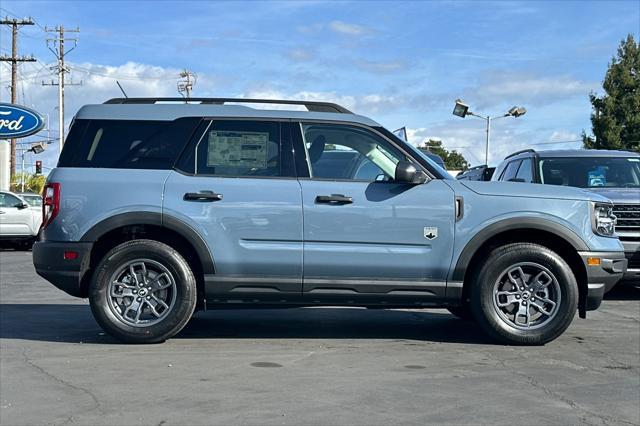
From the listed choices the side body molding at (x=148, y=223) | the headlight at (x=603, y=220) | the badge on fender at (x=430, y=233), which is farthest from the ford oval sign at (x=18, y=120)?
the headlight at (x=603, y=220)

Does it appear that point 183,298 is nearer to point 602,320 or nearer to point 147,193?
point 147,193

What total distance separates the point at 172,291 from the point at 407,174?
2301mm

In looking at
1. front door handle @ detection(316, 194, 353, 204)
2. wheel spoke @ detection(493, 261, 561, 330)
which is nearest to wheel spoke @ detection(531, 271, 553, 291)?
wheel spoke @ detection(493, 261, 561, 330)

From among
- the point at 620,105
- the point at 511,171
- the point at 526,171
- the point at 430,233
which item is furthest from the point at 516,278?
the point at 620,105

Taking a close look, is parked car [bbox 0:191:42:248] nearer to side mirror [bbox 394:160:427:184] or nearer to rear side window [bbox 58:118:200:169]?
rear side window [bbox 58:118:200:169]

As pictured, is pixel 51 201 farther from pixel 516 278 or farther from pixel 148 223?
pixel 516 278

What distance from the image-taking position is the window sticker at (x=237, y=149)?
258 inches

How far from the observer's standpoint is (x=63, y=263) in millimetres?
6398

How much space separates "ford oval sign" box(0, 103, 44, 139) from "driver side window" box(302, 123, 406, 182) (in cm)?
2292

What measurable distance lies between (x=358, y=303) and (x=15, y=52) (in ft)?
182

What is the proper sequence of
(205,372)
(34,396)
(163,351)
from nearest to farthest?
(34,396) → (205,372) → (163,351)

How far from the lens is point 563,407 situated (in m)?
4.82

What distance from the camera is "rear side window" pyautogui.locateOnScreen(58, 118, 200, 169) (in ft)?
21.4

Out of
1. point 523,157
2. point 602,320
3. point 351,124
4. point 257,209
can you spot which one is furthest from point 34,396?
point 523,157
